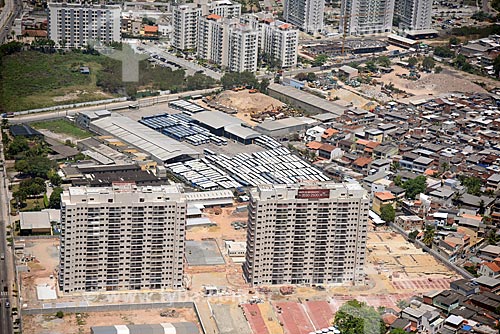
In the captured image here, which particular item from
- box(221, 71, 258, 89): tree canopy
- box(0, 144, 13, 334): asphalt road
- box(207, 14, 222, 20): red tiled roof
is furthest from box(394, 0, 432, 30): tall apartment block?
box(0, 144, 13, 334): asphalt road

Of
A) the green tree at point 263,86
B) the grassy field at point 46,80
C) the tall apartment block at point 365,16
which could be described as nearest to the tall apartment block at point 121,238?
the grassy field at point 46,80

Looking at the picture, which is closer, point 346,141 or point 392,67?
point 346,141

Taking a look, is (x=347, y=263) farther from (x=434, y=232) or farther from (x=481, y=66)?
(x=481, y=66)

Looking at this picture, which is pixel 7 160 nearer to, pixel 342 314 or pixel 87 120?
pixel 87 120

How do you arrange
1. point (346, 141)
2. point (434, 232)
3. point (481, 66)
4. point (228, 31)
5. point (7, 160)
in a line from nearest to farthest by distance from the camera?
1. point (434, 232)
2. point (7, 160)
3. point (346, 141)
4. point (228, 31)
5. point (481, 66)

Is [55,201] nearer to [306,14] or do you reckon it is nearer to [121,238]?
[121,238]

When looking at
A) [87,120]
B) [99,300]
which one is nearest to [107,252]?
[99,300]

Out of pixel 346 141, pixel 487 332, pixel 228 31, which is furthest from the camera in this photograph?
pixel 228 31
